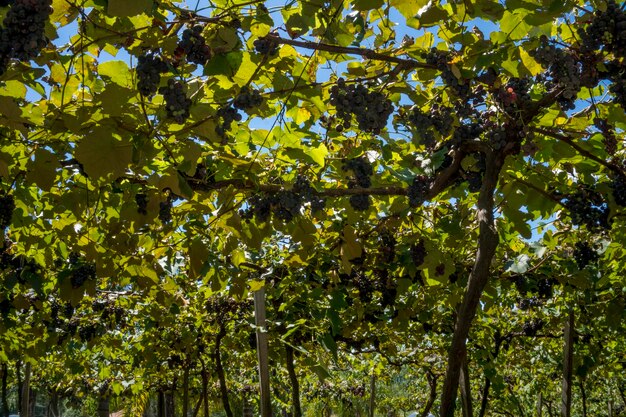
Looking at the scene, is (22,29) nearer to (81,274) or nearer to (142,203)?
(142,203)

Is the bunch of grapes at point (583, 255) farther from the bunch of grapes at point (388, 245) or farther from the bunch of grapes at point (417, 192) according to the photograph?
the bunch of grapes at point (417, 192)

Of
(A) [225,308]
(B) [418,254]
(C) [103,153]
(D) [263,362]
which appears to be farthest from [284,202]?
(A) [225,308]

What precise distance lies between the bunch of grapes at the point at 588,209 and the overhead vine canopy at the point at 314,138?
0.01 m

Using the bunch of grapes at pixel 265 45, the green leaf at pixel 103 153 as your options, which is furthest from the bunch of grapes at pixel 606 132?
the green leaf at pixel 103 153

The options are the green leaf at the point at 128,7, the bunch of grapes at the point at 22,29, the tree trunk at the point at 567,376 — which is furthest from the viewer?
the tree trunk at the point at 567,376

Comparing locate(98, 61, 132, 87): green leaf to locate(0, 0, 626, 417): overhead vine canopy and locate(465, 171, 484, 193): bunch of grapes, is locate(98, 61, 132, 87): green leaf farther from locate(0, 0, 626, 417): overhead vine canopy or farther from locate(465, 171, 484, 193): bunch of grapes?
locate(465, 171, 484, 193): bunch of grapes

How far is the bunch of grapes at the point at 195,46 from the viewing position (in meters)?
1.81

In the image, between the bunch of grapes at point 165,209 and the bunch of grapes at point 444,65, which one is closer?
the bunch of grapes at point 444,65

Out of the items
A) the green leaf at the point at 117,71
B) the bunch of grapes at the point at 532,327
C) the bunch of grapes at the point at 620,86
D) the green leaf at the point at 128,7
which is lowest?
the bunch of grapes at the point at 532,327

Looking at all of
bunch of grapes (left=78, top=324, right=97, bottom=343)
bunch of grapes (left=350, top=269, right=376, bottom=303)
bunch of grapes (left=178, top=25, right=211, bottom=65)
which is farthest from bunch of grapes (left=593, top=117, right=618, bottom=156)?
bunch of grapes (left=78, top=324, right=97, bottom=343)

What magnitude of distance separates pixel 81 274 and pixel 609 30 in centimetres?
348

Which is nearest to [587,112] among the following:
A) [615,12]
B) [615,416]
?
[615,12]

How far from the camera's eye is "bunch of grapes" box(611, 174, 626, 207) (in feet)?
9.55

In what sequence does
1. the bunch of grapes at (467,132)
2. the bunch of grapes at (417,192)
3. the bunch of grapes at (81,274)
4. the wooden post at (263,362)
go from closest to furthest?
the bunch of grapes at (467,132), the bunch of grapes at (417,192), the bunch of grapes at (81,274), the wooden post at (263,362)
